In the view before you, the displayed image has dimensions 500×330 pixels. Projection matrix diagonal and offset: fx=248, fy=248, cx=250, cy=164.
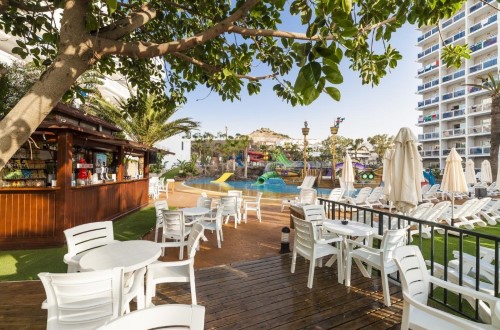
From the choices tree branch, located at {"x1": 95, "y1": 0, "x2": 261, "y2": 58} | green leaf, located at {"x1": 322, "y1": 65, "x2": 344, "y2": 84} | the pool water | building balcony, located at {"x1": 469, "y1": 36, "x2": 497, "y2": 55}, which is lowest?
the pool water

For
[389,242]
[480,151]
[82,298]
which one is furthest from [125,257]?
[480,151]

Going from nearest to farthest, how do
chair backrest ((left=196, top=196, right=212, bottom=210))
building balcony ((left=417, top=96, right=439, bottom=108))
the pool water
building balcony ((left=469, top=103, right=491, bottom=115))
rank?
chair backrest ((left=196, top=196, right=212, bottom=210)) < the pool water < building balcony ((left=469, top=103, right=491, bottom=115)) < building balcony ((left=417, top=96, right=439, bottom=108))

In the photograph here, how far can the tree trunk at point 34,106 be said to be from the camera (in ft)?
4.75

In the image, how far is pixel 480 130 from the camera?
98.5 feet

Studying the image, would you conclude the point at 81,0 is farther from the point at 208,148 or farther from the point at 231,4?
the point at 208,148

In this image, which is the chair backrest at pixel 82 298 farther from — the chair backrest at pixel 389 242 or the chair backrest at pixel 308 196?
the chair backrest at pixel 308 196

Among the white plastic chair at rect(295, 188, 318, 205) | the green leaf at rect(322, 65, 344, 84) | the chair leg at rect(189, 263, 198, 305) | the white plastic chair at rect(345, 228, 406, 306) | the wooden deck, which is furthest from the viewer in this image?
the white plastic chair at rect(295, 188, 318, 205)

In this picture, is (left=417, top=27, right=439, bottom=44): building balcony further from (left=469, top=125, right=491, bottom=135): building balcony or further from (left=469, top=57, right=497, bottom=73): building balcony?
(left=469, top=125, right=491, bottom=135): building balcony

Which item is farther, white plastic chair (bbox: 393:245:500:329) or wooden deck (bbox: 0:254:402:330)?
wooden deck (bbox: 0:254:402:330)

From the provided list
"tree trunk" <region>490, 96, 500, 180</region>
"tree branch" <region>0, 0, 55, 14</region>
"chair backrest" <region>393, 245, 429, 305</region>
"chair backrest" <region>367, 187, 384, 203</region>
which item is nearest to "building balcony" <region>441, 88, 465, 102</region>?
"tree trunk" <region>490, 96, 500, 180</region>

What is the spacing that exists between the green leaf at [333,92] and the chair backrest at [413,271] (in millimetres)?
1839

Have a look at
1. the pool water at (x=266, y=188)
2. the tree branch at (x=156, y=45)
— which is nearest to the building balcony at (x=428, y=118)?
the pool water at (x=266, y=188)

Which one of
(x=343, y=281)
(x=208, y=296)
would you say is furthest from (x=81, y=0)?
(x=343, y=281)

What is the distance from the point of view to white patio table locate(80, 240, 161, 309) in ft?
8.35
